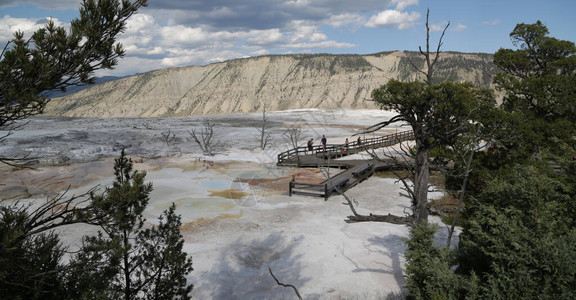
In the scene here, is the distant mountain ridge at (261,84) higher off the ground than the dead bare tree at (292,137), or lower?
higher

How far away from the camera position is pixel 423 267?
7906mm

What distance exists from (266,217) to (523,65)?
18.1m

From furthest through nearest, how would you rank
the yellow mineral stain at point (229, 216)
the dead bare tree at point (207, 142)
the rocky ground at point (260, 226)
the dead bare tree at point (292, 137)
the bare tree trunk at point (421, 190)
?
1. the dead bare tree at point (292, 137)
2. the dead bare tree at point (207, 142)
3. the yellow mineral stain at point (229, 216)
4. the rocky ground at point (260, 226)
5. the bare tree trunk at point (421, 190)

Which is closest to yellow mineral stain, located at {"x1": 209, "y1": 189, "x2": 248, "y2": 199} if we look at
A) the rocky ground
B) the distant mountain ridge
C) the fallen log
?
the rocky ground

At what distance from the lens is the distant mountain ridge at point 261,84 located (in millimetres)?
131525

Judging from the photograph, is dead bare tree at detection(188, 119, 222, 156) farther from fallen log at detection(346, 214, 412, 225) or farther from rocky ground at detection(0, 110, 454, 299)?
fallen log at detection(346, 214, 412, 225)

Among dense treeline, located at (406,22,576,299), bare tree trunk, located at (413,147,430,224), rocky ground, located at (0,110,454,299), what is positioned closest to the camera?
dense treeline, located at (406,22,576,299)

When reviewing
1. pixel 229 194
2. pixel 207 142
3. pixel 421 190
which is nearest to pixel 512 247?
pixel 421 190

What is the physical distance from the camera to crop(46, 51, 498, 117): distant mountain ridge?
5178 inches

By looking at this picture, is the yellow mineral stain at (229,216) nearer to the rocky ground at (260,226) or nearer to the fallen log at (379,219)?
the rocky ground at (260,226)

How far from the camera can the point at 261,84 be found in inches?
5758

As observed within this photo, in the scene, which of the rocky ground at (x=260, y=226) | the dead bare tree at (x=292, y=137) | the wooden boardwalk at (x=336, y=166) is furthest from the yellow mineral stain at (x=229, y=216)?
the dead bare tree at (x=292, y=137)

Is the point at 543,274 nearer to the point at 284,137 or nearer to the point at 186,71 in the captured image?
the point at 284,137

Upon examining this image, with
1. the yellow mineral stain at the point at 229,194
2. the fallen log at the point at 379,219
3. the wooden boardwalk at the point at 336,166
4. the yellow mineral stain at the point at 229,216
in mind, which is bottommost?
the yellow mineral stain at the point at 229,194
